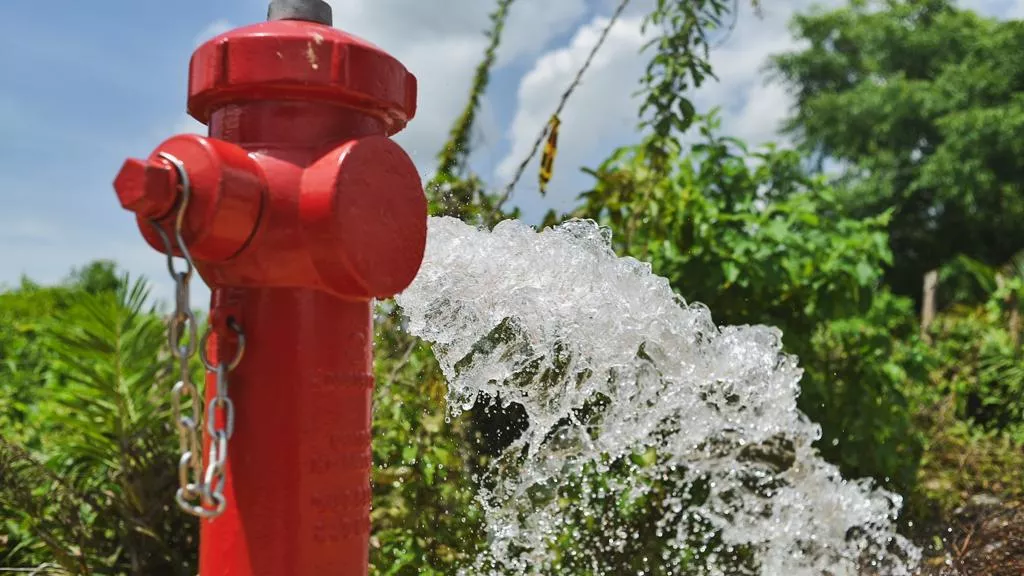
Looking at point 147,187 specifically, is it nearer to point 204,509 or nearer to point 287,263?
point 287,263

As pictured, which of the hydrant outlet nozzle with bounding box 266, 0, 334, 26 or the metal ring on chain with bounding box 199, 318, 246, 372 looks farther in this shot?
the hydrant outlet nozzle with bounding box 266, 0, 334, 26

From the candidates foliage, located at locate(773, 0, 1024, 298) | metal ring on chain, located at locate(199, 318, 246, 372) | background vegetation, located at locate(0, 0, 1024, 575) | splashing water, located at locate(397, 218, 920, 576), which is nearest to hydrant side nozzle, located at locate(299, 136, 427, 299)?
metal ring on chain, located at locate(199, 318, 246, 372)

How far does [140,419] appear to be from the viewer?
2.45 meters

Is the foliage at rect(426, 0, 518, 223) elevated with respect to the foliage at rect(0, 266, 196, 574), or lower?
elevated

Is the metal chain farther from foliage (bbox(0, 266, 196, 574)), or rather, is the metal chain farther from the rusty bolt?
foliage (bbox(0, 266, 196, 574))

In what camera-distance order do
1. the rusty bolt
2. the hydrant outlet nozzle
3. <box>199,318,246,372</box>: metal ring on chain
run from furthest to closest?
the hydrant outlet nozzle
<box>199,318,246,372</box>: metal ring on chain
the rusty bolt

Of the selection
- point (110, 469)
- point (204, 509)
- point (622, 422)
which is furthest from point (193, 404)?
point (110, 469)

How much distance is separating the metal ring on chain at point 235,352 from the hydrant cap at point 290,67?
0.90 ft

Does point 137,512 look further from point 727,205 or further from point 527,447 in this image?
point 727,205

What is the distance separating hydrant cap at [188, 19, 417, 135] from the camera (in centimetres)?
110

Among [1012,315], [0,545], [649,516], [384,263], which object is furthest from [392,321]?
[1012,315]

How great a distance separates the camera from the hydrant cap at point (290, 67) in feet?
3.62

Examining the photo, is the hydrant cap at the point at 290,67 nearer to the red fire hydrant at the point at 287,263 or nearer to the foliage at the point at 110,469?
the red fire hydrant at the point at 287,263

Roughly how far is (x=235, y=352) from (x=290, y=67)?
13.3 inches
